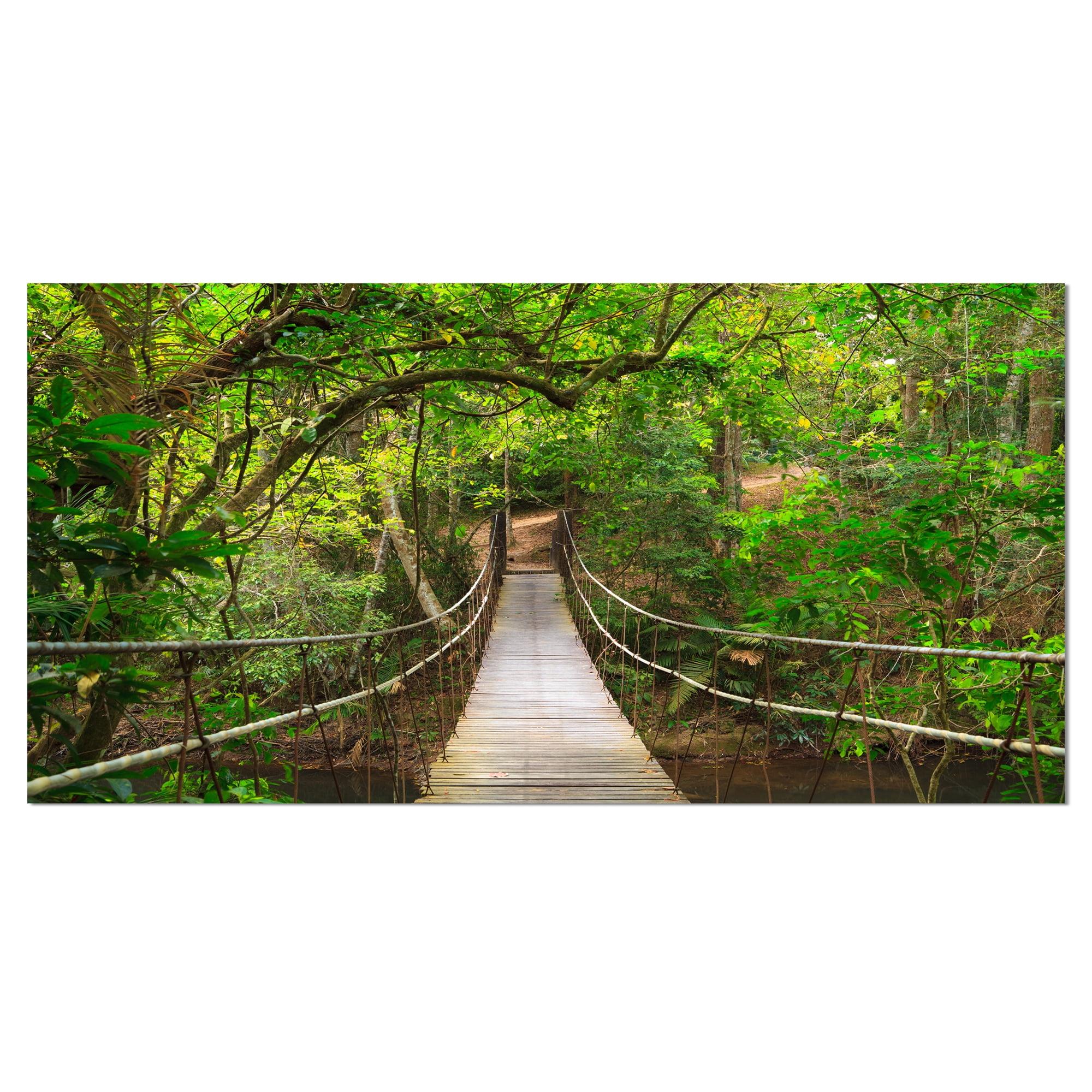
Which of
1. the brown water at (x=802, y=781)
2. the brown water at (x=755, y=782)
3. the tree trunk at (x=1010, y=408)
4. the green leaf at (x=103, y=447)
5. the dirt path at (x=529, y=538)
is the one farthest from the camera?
the dirt path at (x=529, y=538)

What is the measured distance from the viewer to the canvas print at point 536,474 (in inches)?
62.7

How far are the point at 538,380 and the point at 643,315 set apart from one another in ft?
1.89

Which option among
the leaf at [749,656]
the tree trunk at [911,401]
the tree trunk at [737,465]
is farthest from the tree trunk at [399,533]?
the tree trunk at [911,401]

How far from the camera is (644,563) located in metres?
6.32

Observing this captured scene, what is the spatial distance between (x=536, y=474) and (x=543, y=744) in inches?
65.1

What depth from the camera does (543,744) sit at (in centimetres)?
301

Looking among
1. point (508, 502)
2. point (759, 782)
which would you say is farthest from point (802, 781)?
point (508, 502)

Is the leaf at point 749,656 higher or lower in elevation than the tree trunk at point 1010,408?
lower

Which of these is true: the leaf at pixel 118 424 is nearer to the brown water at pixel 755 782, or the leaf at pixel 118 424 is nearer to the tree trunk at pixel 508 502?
the brown water at pixel 755 782

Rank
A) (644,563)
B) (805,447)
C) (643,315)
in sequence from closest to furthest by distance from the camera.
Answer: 1. (643,315)
2. (805,447)
3. (644,563)

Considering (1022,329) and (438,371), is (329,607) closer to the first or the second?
(438,371)

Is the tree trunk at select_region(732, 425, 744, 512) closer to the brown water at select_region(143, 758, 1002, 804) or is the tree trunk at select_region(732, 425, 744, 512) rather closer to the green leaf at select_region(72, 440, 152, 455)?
the brown water at select_region(143, 758, 1002, 804)
